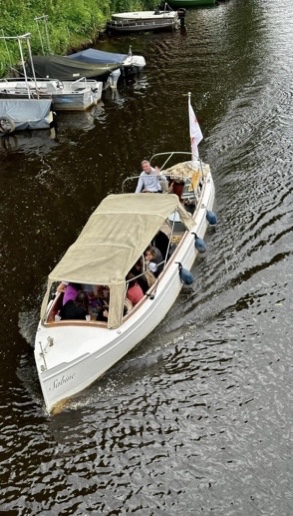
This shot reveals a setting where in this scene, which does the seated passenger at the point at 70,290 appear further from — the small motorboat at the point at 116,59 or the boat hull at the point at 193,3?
the boat hull at the point at 193,3

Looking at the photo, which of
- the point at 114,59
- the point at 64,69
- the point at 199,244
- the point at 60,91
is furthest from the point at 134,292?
the point at 114,59

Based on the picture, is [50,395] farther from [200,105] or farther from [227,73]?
[227,73]

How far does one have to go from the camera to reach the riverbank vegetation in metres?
31.9

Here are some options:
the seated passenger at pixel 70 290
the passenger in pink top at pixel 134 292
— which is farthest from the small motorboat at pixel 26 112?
the passenger in pink top at pixel 134 292

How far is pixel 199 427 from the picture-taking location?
11.5 metres

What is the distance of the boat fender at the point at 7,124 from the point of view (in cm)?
2605

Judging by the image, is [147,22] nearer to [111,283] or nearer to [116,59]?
[116,59]

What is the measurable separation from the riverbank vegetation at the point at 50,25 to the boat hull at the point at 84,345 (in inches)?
868

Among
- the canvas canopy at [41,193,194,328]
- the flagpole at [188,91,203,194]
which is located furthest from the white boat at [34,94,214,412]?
the flagpole at [188,91,203,194]

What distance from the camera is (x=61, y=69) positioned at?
30031 millimetres

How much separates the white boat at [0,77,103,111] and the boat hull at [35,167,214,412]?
17281 millimetres

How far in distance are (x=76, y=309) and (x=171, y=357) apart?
2529mm

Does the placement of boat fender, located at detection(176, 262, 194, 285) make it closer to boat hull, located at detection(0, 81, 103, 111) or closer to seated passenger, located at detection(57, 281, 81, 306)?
seated passenger, located at detection(57, 281, 81, 306)

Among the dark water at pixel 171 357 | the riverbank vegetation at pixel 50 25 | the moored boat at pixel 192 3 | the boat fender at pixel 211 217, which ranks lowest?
the dark water at pixel 171 357
